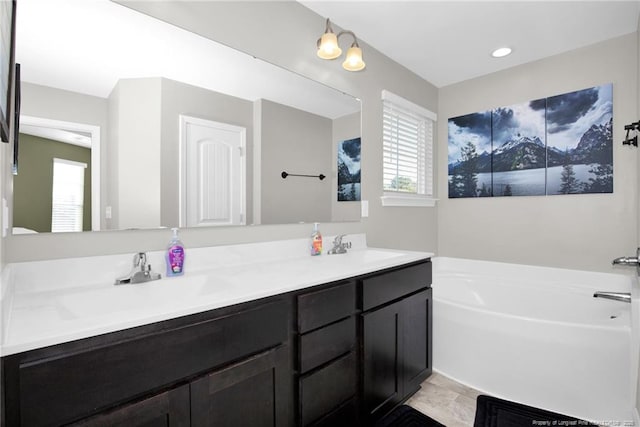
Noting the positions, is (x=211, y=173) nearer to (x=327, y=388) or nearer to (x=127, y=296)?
(x=127, y=296)

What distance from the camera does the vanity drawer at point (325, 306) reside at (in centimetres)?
122

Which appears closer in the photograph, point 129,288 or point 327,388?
point 129,288

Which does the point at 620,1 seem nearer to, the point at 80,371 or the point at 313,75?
the point at 313,75

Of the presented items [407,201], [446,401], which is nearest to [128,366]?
[446,401]

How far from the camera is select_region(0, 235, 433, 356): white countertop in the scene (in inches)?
29.5

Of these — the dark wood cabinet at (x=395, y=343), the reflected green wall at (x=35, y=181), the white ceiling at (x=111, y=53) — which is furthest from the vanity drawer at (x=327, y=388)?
the white ceiling at (x=111, y=53)

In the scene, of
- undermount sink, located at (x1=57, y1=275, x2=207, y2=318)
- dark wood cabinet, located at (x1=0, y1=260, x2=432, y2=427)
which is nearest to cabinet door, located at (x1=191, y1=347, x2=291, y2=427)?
dark wood cabinet, located at (x1=0, y1=260, x2=432, y2=427)

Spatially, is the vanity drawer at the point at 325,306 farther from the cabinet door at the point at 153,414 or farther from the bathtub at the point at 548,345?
the bathtub at the point at 548,345

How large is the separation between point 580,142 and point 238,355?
289cm

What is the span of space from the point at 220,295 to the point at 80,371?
38 centimetres

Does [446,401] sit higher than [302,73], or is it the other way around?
[302,73]

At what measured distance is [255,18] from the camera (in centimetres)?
173

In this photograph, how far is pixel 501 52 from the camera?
2.53 meters

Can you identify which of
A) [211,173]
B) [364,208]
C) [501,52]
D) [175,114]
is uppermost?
[501,52]
